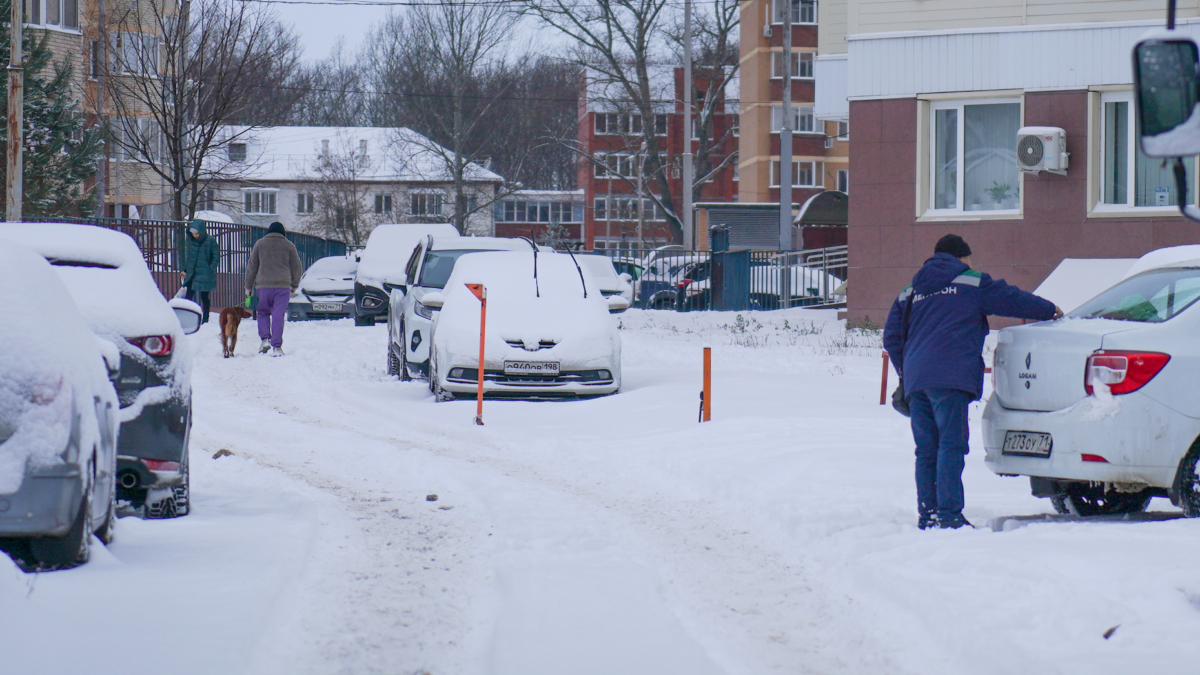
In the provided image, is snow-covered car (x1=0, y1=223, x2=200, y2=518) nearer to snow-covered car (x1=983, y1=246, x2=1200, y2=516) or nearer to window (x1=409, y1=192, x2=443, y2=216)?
snow-covered car (x1=983, y1=246, x2=1200, y2=516)

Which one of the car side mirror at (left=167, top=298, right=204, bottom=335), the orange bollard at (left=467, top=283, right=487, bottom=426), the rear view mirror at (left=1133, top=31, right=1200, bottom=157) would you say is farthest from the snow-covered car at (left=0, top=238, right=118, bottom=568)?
the orange bollard at (left=467, top=283, right=487, bottom=426)

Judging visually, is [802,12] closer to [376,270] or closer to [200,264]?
[376,270]

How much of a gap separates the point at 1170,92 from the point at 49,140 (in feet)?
103

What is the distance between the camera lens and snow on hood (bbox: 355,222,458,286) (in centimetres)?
2433

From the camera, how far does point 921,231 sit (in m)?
21.8

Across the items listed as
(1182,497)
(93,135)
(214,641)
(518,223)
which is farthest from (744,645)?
(518,223)

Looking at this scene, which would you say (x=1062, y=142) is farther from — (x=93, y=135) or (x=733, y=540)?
(x=93, y=135)

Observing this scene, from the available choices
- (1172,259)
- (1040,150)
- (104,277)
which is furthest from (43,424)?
(1040,150)

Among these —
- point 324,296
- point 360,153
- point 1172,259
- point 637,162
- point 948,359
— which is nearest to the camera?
point 948,359

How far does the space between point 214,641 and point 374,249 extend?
20545mm

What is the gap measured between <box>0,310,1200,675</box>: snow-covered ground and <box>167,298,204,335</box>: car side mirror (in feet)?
3.34

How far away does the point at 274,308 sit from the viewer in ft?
61.5

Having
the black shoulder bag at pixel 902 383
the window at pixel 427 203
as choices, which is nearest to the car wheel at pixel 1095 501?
the black shoulder bag at pixel 902 383

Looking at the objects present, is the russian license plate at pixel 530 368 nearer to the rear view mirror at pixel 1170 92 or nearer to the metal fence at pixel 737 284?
the rear view mirror at pixel 1170 92
